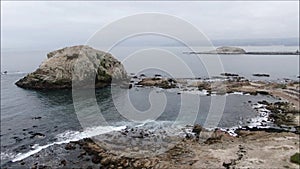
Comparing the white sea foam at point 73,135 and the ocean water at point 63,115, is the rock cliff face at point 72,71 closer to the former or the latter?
the ocean water at point 63,115

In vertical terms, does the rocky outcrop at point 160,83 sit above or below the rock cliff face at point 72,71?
below

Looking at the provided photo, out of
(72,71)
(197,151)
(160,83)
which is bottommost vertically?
(197,151)

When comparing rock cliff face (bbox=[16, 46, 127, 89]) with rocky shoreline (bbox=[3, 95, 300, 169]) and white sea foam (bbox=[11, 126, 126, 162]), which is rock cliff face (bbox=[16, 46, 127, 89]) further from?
rocky shoreline (bbox=[3, 95, 300, 169])

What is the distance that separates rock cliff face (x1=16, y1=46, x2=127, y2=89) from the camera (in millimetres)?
71938

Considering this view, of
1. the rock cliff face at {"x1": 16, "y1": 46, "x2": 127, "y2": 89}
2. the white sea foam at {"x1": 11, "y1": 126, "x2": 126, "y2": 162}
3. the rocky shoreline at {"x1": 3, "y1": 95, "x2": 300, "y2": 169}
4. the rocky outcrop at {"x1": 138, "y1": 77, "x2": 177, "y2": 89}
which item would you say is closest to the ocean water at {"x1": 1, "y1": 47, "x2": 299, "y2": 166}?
the white sea foam at {"x1": 11, "y1": 126, "x2": 126, "y2": 162}

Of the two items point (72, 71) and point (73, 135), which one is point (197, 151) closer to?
point (73, 135)

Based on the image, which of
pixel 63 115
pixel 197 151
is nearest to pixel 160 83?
pixel 63 115

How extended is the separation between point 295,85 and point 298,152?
5077 centimetres

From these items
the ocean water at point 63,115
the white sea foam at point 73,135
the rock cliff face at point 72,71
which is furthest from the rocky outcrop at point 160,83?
the white sea foam at point 73,135

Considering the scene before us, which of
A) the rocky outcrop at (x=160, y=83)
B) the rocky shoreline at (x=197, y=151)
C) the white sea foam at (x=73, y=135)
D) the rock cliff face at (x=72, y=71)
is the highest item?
the rock cliff face at (x=72, y=71)

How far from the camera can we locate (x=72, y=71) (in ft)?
241

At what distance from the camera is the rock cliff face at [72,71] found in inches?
2832

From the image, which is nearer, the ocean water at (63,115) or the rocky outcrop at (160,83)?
the ocean water at (63,115)

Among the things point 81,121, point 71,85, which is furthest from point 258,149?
point 71,85
